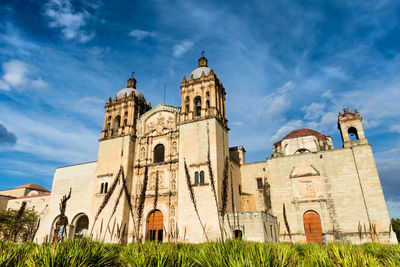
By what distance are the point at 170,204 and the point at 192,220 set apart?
8.95 feet

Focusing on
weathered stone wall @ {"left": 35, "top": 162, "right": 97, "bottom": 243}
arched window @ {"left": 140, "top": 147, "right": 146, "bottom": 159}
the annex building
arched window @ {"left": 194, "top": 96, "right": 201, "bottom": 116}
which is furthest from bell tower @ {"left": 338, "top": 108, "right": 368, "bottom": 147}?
weathered stone wall @ {"left": 35, "top": 162, "right": 97, "bottom": 243}

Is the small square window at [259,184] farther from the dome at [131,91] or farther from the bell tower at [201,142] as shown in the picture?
the dome at [131,91]

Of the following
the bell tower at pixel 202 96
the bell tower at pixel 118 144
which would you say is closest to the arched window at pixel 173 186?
the bell tower at pixel 118 144

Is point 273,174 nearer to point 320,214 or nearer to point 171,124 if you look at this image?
point 320,214

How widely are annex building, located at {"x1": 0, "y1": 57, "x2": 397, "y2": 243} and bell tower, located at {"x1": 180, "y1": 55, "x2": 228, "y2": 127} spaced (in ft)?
0.31

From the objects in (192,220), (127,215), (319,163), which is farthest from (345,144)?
(127,215)

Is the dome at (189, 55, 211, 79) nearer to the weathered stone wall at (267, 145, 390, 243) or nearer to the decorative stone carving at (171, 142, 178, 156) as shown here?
the decorative stone carving at (171, 142, 178, 156)

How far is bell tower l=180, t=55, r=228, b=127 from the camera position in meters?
22.5

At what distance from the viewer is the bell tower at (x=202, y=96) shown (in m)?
22.5

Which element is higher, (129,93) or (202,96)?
(129,93)

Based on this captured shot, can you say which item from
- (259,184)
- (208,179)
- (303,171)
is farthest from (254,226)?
(259,184)

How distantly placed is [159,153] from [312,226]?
13780 mm

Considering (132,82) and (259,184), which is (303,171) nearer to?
(259,184)

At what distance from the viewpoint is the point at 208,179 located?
19703 millimetres
